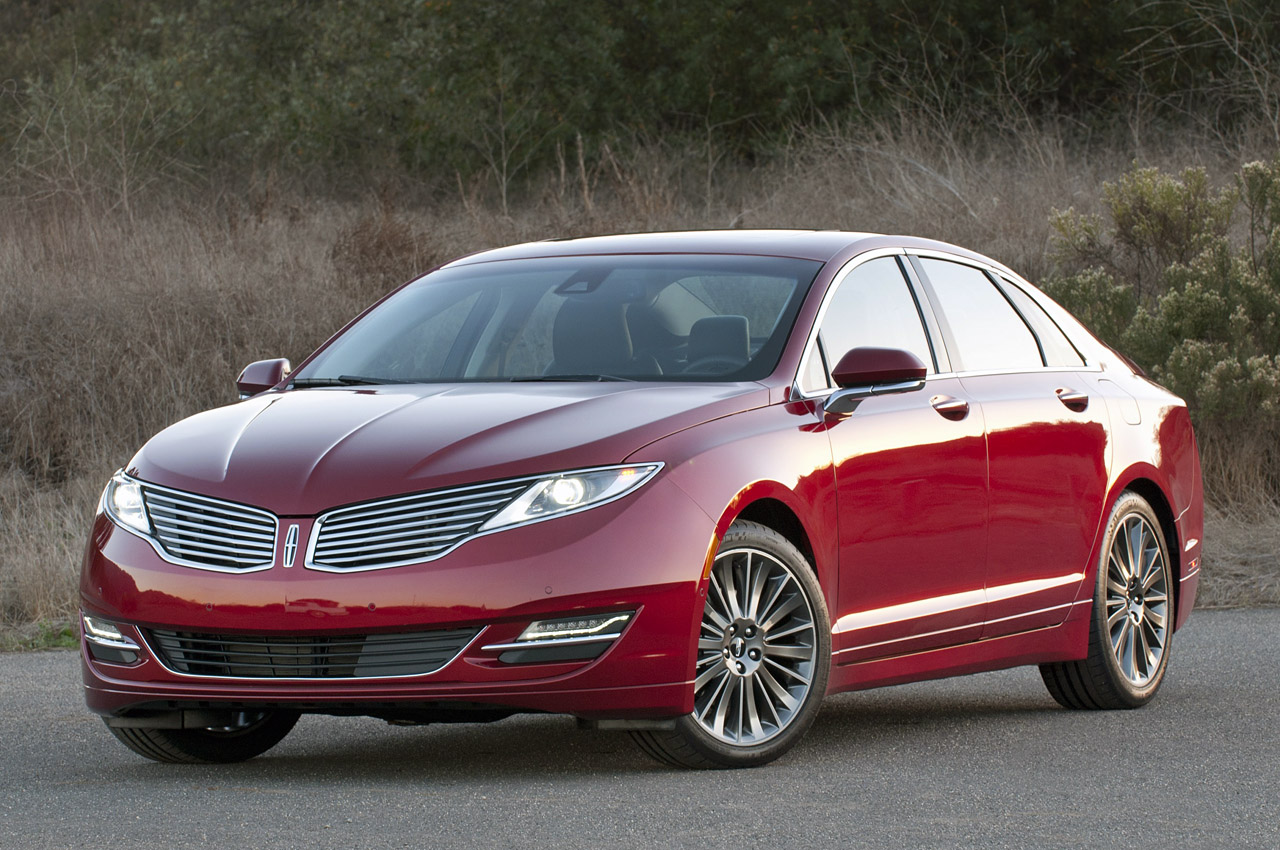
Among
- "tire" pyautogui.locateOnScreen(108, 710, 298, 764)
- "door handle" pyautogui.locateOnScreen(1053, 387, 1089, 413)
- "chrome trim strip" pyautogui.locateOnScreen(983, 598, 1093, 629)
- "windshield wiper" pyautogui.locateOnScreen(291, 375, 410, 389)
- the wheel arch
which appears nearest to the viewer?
the wheel arch

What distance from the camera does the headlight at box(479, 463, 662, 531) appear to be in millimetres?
5578

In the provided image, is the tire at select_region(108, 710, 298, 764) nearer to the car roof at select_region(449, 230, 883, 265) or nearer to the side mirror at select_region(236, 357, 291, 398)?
the side mirror at select_region(236, 357, 291, 398)

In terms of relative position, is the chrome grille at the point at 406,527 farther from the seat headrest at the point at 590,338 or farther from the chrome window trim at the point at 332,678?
the seat headrest at the point at 590,338

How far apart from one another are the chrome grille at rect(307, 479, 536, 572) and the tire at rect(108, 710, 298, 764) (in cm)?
96

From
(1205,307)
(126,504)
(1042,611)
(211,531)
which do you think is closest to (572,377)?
(211,531)

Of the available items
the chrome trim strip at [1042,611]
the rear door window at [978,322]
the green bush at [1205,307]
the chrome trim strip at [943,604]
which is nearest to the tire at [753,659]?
the chrome trim strip at [943,604]

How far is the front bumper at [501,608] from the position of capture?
5535 mm

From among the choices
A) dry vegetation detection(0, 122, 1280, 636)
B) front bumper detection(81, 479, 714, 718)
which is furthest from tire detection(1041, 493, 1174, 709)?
dry vegetation detection(0, 122, 1280, 636)

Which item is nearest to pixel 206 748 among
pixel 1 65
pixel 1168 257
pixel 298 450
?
pixel 298 450

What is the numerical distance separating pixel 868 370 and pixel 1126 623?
2144 millimetres

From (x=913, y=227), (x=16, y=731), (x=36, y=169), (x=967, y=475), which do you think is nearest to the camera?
(x=967, y=475)

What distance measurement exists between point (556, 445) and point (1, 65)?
115ft

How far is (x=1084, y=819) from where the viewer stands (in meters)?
5.34

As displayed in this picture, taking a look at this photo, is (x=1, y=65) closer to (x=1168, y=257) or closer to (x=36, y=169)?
(x=36, y=169)
